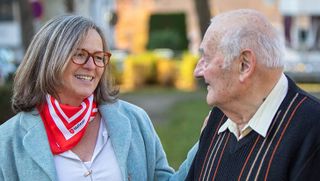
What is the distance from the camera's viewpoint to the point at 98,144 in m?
3.45

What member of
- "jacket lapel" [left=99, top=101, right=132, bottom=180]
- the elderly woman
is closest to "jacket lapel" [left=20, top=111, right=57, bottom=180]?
the elderly woman

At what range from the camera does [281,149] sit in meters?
2.61

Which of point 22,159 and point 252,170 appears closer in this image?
point 252,170

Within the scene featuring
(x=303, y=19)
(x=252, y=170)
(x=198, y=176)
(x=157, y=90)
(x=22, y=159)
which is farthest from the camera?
(x=303, y=19)

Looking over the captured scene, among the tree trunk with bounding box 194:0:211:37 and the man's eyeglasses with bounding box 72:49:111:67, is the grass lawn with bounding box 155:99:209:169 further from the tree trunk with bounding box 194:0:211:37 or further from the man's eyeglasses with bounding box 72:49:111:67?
the man's eyeglasses with bounding box 72:49:111:67

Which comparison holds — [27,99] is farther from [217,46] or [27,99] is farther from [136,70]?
[136,70]

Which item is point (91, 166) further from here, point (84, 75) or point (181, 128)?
point (181, 128)

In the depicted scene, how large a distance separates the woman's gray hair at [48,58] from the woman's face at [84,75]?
3 cm

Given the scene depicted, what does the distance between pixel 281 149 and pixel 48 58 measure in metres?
1.24

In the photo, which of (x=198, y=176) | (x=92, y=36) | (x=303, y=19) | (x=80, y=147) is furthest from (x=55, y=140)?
(x=303, y=19)

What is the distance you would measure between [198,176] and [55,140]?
0.74m

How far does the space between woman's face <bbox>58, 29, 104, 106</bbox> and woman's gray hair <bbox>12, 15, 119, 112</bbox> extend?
3cm

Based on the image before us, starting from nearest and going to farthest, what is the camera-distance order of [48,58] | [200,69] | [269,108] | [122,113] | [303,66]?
1. [269,108]
2. [200,69]
3. [48,58]
4. [122,113]
5. [303,66]

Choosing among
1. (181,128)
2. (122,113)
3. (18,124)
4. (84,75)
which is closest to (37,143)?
(18,124)
